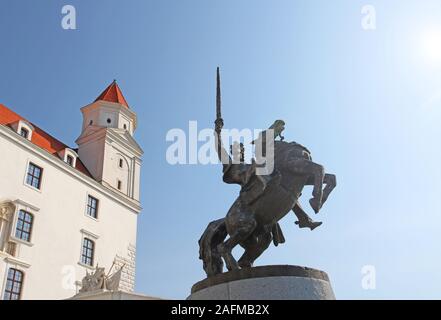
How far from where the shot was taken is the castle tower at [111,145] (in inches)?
1425

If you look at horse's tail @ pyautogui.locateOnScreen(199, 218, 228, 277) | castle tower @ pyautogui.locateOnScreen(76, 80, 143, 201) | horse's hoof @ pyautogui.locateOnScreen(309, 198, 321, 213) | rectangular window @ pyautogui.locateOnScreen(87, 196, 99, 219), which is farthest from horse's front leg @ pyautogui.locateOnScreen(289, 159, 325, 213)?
castle tower @ pyautogui.locateOnScreen(76, 80, 143, 201)

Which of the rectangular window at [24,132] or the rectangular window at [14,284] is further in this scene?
the rectangular window at [24,132]

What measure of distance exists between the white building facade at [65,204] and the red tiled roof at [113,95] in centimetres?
81

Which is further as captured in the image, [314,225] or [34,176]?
[34,176]

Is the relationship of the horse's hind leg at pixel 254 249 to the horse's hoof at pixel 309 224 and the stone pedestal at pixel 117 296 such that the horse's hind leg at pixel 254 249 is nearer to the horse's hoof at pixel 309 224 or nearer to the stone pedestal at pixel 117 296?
the horse's hoof at pixel 309 224

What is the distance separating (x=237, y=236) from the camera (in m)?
6.90

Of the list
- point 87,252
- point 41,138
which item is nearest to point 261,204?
point 87,252

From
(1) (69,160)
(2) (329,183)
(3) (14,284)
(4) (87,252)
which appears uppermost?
(1) (69,160)

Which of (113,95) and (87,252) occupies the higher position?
(113,95)

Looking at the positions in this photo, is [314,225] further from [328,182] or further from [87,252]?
[87,252]

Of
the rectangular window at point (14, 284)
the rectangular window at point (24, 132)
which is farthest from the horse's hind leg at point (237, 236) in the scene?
the rectangular window at point (24, 132)

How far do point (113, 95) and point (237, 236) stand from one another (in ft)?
121
